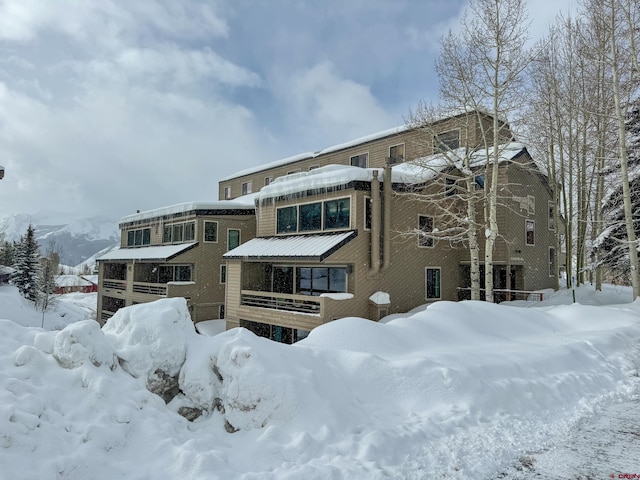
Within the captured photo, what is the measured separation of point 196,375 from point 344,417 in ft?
7.46

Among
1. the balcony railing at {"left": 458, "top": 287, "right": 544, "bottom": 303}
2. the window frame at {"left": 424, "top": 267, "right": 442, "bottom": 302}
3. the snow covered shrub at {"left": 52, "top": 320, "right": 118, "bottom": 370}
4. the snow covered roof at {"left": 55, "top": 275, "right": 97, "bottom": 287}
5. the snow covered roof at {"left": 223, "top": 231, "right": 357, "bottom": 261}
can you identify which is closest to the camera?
the snow covered shrub at {"left": 52, "top": 320, "right": 118, "bottom": 370}

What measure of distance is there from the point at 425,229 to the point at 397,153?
6838 mm

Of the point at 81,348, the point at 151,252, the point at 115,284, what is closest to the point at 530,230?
the point at 81,348

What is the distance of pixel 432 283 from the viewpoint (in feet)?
60.2

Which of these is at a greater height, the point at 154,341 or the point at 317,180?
the point at 317,180

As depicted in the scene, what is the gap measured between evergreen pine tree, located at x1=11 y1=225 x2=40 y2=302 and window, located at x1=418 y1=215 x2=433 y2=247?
35964 millimetres

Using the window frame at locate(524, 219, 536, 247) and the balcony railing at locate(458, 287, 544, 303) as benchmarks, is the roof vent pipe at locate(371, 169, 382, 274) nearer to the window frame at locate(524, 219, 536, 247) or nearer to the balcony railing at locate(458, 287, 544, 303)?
the balcony railing at locate(458, 287, 544, 303)

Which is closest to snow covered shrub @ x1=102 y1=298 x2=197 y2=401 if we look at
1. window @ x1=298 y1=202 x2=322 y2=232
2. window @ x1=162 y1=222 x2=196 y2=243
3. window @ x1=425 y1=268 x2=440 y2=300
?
window @ x1=298 y1=202 x2=322 y2=232

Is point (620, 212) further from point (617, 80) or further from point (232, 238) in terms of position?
point (232, 238)

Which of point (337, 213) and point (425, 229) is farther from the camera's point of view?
point (425, 229)

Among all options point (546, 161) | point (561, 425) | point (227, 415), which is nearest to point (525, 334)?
point (561, 425)

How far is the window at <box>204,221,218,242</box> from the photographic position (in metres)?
23.8

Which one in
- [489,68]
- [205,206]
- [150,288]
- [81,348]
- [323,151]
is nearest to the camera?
[81,348]

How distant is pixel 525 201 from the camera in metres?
20.3
